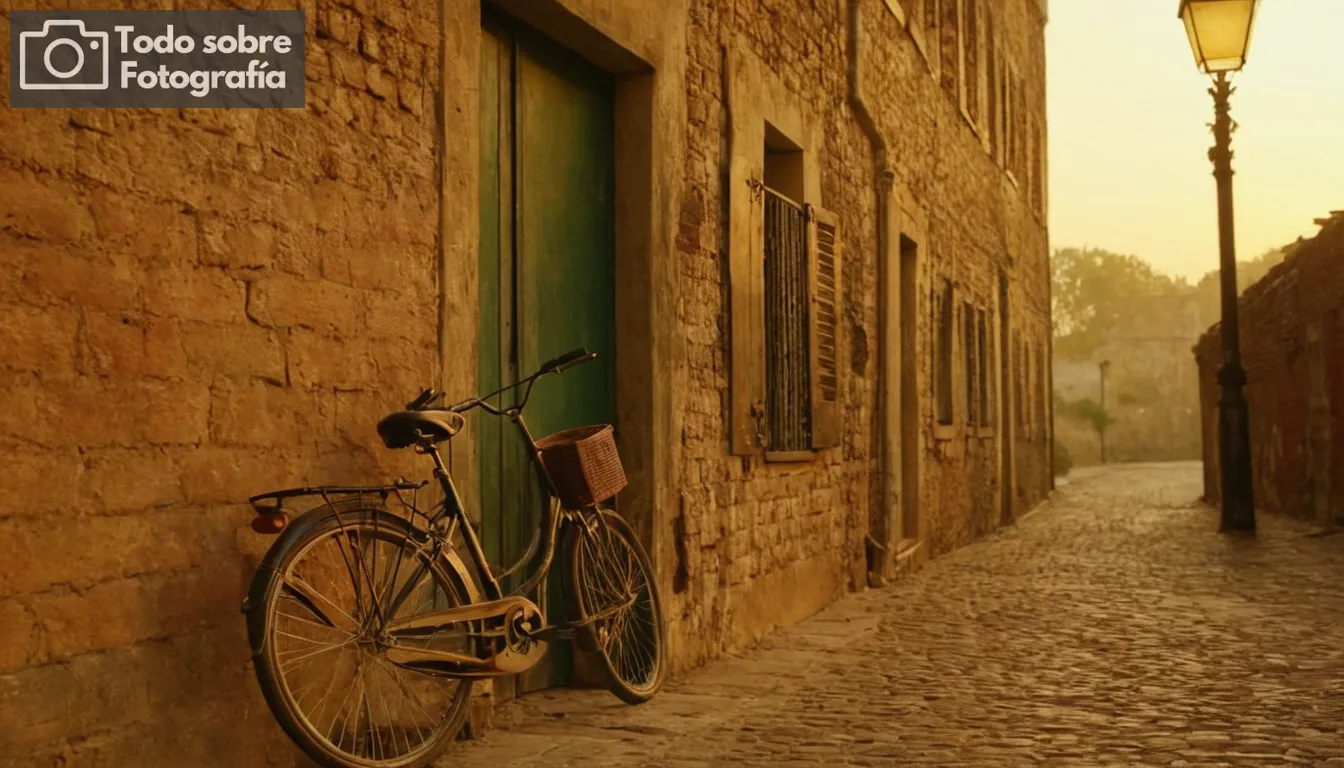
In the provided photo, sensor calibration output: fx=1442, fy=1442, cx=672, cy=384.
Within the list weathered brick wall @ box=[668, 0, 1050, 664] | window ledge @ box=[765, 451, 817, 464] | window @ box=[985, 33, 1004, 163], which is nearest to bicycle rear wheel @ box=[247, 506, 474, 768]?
weathered brick wall @ box=[668, 0, 1050, 664]

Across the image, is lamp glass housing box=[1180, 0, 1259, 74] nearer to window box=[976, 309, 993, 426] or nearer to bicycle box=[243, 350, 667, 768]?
window box=[976, 309, 993, 426]

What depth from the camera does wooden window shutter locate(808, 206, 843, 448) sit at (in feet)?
27.3

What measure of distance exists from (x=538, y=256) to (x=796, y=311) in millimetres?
2894

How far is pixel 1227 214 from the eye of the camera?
511 inches

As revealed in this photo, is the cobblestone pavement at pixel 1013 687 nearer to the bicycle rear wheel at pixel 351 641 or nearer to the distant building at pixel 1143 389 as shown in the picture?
the bicycle rear wheel at pixel 351 641

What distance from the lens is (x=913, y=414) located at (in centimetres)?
1145

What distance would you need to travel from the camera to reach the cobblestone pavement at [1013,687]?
4.41 metres

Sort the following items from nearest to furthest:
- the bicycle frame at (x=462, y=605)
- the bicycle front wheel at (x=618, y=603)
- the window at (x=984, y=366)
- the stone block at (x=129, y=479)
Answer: the stone block at (x=129, y=479) < the bicycle frame at (x=462, y=605) < the bicycle front wheel at (x=618, y=603) < the window at (x=984, y=366)

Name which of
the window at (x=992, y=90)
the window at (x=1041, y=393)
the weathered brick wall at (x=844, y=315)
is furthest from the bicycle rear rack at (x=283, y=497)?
the window at (x=1041, y=393)

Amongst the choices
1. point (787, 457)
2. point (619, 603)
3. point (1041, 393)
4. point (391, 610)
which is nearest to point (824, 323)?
point (787, 457)

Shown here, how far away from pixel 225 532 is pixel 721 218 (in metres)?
3.86

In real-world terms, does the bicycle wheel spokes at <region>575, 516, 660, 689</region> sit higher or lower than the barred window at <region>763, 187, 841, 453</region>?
lower
